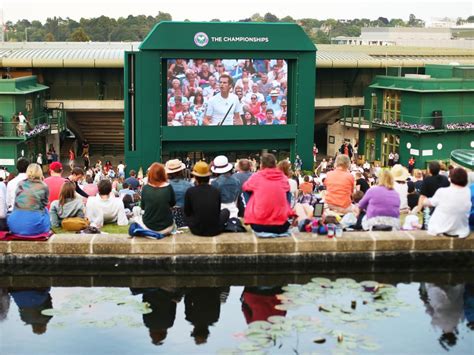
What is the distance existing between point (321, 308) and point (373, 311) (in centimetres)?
44

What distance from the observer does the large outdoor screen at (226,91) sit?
33.7 m

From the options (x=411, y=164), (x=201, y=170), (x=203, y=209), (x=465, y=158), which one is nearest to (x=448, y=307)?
(x=203, y=209)

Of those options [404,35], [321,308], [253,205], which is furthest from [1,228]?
[404,35]

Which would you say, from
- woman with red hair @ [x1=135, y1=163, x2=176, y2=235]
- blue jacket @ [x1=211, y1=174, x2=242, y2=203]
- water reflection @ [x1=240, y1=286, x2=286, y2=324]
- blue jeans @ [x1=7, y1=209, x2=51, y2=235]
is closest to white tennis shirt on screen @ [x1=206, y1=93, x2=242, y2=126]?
blue jacket @ [x1=211, y1=174, x2=242, y2=203]

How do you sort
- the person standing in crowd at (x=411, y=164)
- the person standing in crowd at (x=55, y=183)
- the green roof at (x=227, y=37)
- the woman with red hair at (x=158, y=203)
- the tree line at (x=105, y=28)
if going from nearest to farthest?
1. the woman with red hair at (x=158, y=203)
2. the person standing in crowd at (x=55, y=183)
3. the green roof at (x=227, y=37)
4. the person standing in crowd at (x=411, y=164)
5. the tree line at (x=105, y=28)

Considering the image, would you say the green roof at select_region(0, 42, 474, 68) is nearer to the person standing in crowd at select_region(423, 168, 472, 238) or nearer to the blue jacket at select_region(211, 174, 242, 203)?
the blue jacket at select_region(211, 174, 242, 203)

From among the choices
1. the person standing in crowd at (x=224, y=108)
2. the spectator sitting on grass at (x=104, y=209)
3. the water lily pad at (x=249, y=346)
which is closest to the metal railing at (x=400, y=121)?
the person standing in crowd at (x=224, y=108)

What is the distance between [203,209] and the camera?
8312mm

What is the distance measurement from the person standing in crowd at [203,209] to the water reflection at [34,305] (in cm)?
173

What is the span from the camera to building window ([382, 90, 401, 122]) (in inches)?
1565

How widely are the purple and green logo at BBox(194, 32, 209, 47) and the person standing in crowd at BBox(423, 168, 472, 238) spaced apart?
2552cm

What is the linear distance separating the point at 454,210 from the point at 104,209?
178 inches

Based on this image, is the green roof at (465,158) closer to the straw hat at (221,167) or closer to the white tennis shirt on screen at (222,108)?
the straw hat at (221,167)

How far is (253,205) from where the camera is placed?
853 centimetres
